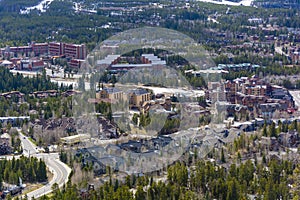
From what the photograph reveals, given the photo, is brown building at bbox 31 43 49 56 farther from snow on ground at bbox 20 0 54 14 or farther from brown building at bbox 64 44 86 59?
snow on ground at bbox 20 0 54 14

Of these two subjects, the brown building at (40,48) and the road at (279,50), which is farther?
the brown building at (40,48)

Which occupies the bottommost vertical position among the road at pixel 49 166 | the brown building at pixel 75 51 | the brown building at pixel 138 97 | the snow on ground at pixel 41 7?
the road at pixel 49 166

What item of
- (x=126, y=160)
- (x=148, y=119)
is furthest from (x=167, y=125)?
(x=126, y=160)

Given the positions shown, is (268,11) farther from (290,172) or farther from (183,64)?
(290,172)

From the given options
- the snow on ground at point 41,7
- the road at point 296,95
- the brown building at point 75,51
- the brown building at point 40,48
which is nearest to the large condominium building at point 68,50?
the brown building at point 75,51

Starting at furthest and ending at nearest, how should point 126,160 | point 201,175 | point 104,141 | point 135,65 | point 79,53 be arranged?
1. point 79,53
2. point 135,65
3. point 104,141
4. point 126,160
5. point 201,175

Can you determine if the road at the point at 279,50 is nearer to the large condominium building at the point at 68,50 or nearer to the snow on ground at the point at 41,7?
the large condominium building at the point at 68,50

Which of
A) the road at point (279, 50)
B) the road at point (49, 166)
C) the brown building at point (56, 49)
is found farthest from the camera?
the brown building at point (56, 49)

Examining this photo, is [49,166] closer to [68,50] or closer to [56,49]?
[68,50]
